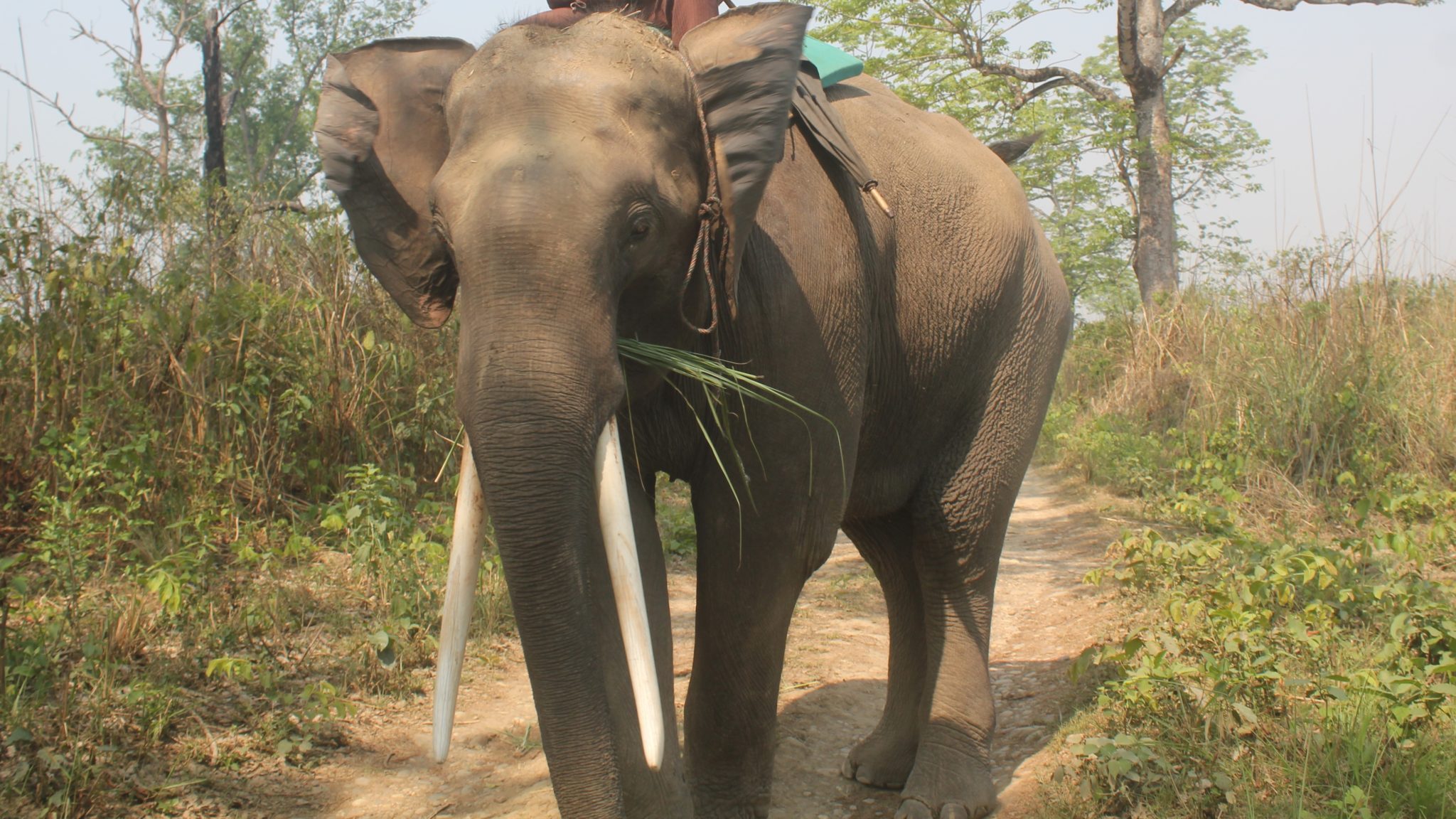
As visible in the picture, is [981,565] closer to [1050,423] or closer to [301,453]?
[301,453]

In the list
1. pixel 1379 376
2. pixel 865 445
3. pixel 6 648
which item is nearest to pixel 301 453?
pixel 6 648

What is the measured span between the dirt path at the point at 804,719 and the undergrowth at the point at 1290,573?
0.40 meters

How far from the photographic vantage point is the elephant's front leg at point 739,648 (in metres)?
3.35

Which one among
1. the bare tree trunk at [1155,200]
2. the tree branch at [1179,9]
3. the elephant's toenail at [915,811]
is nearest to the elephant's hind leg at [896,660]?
the elephant's toenail at [915,811]

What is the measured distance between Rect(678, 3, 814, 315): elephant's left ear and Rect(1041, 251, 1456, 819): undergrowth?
1888 millimetres

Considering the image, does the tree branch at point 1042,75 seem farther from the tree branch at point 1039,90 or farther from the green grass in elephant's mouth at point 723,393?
the green grass in elephant's mouth at point 723,393

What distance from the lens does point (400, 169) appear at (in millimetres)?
3113

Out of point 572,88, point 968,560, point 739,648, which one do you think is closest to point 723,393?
point 739,648

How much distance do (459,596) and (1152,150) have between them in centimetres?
1620

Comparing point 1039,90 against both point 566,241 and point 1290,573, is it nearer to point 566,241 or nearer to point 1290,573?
point 1290,573

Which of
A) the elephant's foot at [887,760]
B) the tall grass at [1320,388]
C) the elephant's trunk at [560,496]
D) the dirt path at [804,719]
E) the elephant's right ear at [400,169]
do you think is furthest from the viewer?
the tall grass at [1320,388]

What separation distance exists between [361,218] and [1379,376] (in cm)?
713

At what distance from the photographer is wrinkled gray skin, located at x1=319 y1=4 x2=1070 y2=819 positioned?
2516 millimetres

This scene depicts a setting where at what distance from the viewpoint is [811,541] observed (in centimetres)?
347
